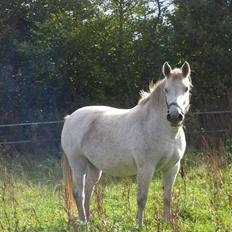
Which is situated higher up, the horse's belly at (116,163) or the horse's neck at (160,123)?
the horse's neck at (160,123)

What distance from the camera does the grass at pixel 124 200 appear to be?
496 cm

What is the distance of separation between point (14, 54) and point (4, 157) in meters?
3.39

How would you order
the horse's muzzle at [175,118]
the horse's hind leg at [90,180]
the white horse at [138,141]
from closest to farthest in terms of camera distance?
1. the horse's muzzle at [175,118]
2. the white horse at [138,141]
3. the horse's hind leg at [90,180]

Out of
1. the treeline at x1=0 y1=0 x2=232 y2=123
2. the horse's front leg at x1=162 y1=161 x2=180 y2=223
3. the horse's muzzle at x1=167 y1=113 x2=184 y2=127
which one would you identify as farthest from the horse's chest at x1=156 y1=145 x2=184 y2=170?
the treeline at x1=0 y1=0 x2=232 y2=123

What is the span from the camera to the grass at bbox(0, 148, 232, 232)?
4961 mm

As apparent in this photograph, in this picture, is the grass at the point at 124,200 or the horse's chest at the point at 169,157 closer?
the grass at the point at 124,200

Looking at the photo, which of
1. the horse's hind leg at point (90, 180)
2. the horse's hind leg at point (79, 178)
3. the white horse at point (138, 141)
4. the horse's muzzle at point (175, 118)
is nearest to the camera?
the horse's muzzle at point (175, 118)

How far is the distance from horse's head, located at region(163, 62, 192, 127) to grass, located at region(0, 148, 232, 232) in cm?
73

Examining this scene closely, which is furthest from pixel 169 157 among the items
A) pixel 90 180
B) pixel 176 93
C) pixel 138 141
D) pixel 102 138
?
pixel 90 180

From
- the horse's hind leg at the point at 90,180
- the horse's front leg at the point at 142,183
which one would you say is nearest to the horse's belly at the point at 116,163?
the horse's front leg at the point at 142,183

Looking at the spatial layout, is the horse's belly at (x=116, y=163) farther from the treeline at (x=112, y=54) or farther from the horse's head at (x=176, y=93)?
the treeline at (x=112, y=54)

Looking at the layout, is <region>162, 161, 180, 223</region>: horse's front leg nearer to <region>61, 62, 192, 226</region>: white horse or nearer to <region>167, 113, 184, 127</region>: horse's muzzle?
<region>61, 62, 192, 226</region>: white horse

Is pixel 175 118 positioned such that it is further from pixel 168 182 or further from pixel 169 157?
pixel 168 182

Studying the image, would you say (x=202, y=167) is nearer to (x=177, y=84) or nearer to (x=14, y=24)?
(x=177, y=84)
